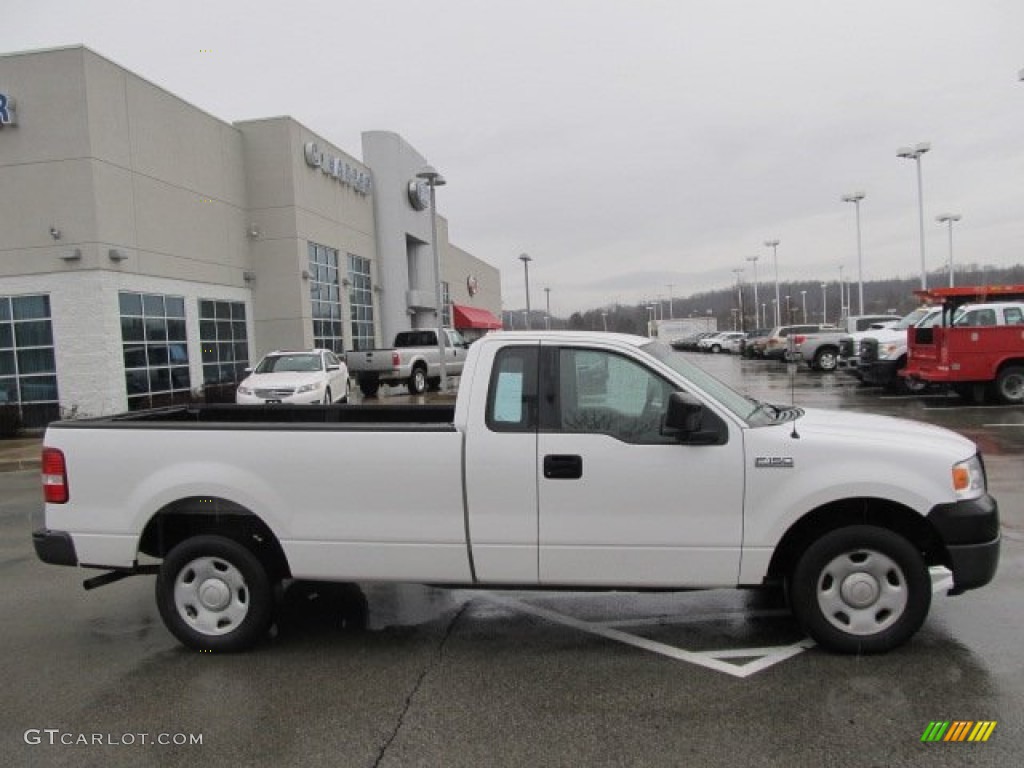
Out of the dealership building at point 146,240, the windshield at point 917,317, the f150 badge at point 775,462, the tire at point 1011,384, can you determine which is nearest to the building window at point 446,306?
the dealership building at point 146,240

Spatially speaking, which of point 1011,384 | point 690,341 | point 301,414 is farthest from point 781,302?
point 301,414

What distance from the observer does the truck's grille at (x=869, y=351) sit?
20641 millimetres

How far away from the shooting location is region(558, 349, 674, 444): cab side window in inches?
175

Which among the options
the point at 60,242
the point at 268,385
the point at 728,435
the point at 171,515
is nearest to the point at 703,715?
the point at 728,435

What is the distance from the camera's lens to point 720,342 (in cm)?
6244

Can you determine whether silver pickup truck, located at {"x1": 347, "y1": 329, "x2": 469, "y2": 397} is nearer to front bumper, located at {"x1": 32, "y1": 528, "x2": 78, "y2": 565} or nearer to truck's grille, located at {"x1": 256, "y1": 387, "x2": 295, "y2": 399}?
truck's grille, located at {"x1": 256, "y1": 387, "x2": 295, "y2": 399}

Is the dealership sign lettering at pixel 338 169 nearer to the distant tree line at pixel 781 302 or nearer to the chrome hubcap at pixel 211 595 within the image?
the chrome hubcap at pixel 211 595

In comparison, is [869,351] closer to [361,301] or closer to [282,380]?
[282,380]

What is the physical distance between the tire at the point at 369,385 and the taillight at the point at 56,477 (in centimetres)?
2004

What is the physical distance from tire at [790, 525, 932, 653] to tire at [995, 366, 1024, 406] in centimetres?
1461

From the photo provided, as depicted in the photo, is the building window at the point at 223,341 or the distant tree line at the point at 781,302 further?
the distant tree line at the point at 781,302

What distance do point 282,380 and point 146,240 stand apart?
630 cm

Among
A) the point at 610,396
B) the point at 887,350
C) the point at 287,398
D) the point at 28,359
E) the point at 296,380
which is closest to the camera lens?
the point at 610,396

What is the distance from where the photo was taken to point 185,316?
75.7 feet
